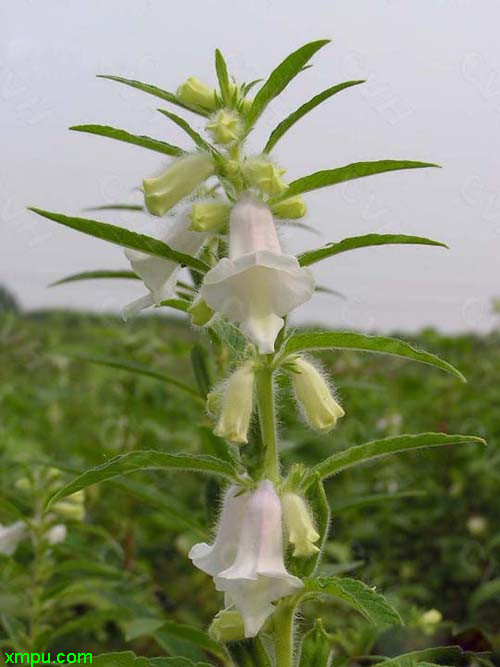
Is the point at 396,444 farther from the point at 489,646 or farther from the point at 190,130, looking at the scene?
the point at 489,646

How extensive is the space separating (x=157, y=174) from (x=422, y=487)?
3728 millimetres

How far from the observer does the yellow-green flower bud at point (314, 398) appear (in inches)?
59.3

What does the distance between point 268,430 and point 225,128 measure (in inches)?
20.6

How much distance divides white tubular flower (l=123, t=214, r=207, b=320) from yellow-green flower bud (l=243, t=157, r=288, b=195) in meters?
0.17

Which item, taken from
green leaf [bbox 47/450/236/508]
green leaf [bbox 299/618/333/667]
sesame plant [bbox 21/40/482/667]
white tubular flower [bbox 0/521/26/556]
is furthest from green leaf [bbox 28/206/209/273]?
white tubular flower [bbox 0/521/26/556]

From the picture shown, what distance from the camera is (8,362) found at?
744 cm

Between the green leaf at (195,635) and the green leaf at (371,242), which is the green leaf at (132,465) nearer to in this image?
the green leaf at (371,242)

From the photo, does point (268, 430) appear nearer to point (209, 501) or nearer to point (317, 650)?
point (317, 650)

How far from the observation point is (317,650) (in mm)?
1504

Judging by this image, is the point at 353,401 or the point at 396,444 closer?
the point at 396,444

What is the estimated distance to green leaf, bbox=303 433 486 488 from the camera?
139 centimetres

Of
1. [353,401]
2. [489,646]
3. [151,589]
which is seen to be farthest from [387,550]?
[489,646]

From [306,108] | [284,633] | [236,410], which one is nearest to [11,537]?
[284,633]

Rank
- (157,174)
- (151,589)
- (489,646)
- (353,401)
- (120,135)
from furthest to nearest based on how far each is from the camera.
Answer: (353,401) < (151,589) < (489,646) < (157,174) < (120,135)
